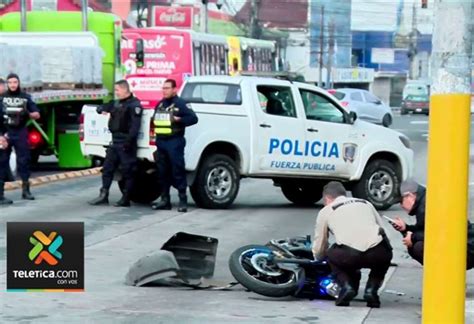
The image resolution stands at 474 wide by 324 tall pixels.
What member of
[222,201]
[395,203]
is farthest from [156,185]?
[395,203]

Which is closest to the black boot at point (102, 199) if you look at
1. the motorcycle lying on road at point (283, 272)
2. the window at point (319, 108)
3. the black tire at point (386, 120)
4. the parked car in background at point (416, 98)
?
the window at point (319, 108)

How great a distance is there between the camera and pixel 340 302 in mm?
10219

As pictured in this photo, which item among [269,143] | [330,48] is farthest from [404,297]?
[330,48]

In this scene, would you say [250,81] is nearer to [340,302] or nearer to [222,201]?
[222,201]

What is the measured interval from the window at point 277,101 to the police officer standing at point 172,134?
61.6 inches

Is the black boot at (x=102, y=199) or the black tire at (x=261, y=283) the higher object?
the black tire at (x=261, y=283)

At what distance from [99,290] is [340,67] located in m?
86.4

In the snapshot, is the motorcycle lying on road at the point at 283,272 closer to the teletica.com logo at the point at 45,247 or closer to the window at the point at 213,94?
the teletica.com logo at the point at 45,247

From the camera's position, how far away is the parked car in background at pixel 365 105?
45.5m

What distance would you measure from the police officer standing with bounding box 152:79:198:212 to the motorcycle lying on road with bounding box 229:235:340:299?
5.88 metres

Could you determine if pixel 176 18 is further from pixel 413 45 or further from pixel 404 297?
pixel 404 297

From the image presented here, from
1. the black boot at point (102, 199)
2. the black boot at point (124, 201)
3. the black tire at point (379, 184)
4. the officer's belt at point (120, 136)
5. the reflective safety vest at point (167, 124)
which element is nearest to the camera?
the reflective safety vest at point (167, 124)

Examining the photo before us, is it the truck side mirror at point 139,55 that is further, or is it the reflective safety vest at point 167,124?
the truck side mirror at point 139,55

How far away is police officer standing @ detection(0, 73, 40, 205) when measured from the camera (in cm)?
1680
